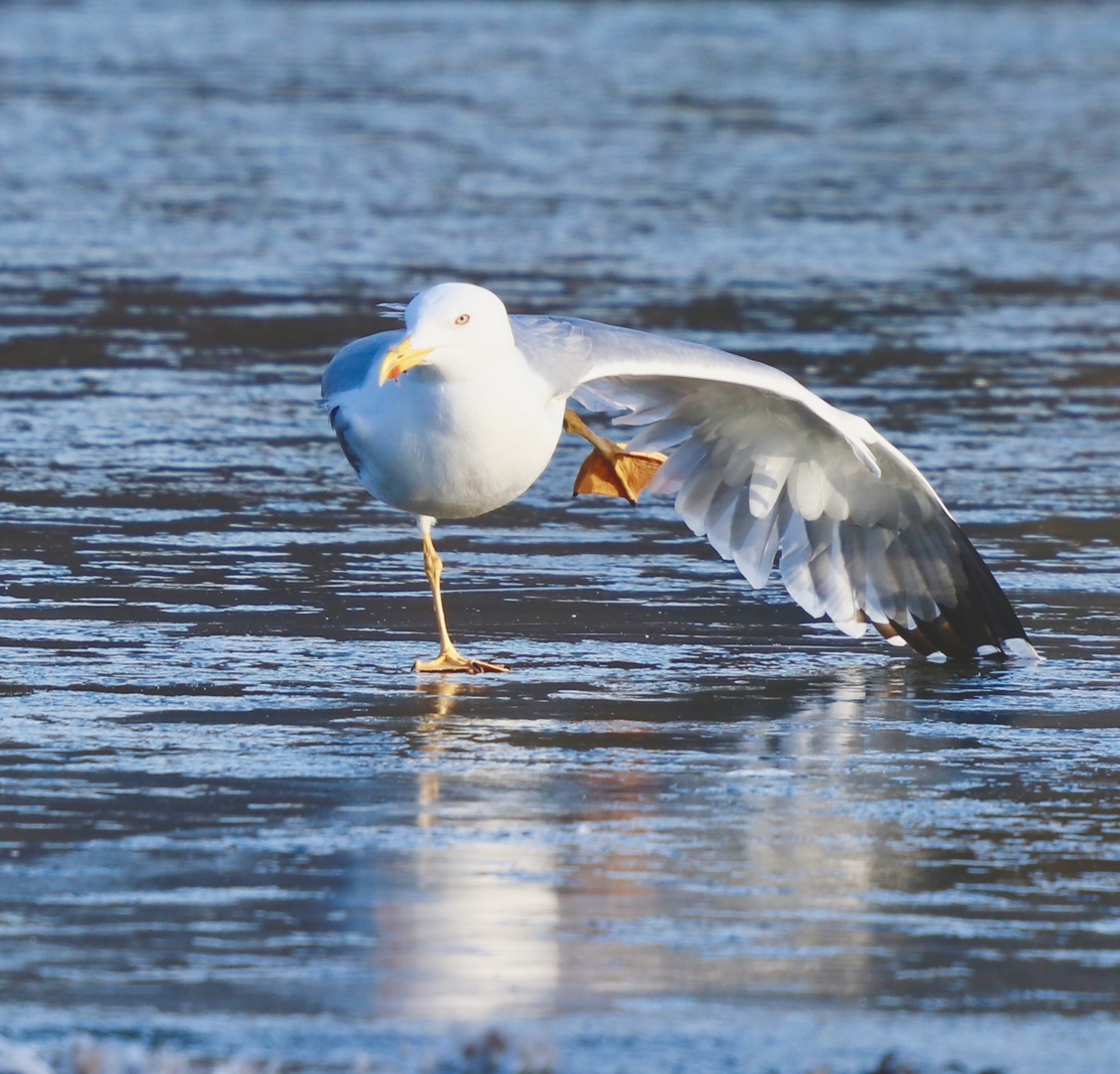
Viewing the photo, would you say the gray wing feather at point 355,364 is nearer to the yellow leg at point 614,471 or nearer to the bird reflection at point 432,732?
the bird reflection at point 432,732

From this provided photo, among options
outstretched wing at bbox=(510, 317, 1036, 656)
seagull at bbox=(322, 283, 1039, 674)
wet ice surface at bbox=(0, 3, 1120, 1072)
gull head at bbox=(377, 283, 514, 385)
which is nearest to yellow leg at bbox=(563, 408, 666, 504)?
seagull at bbox=(322, 283, 1039, 674)

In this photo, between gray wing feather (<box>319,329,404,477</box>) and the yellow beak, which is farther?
gray wing feather (<box>319,329,404,477</box>)

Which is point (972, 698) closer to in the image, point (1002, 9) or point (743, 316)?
point (743, 316)

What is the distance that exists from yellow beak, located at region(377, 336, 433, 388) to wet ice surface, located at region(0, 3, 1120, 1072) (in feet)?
3.06

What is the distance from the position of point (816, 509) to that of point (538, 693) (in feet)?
4.58

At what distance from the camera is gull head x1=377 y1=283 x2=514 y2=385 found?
5.84 m

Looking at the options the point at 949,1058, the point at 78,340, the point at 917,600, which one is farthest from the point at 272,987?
the point at 78,340

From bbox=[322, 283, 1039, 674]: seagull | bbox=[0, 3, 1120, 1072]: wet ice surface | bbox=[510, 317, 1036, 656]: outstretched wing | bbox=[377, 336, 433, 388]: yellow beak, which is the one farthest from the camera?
bbox=[510, 317, 1036, 656]: outstretched wing

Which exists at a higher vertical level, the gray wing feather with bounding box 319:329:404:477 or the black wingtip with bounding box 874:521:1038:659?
the gray wing feather with bounding box 319:329:404:477

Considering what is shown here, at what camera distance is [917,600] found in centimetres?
728

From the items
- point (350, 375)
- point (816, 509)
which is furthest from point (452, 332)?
point (816, 509)

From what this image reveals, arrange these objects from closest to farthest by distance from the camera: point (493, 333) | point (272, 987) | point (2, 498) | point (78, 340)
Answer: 1. point (272, 987)
2. point (493, 333)
3. point (2, 498)
4. point (78, 340)

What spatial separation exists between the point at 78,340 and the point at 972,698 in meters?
6.78

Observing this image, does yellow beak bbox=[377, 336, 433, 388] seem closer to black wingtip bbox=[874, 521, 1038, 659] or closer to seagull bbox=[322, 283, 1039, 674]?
seagull bbox=[322, 283, 1039, 674]
